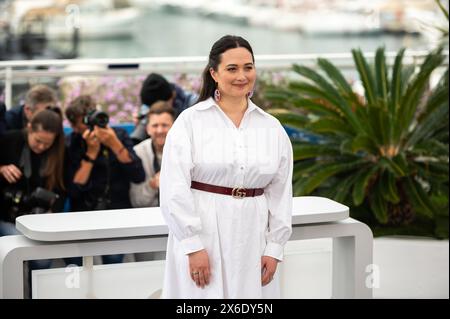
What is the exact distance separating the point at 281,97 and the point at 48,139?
2058 millimetres

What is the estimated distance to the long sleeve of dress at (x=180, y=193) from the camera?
3.51m

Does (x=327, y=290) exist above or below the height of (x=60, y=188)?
below

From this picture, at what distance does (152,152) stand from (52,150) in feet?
2.09

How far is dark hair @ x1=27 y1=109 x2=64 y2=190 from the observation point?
18.8ft

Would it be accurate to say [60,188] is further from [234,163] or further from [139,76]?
[234,163]

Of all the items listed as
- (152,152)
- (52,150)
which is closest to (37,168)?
(52,150)

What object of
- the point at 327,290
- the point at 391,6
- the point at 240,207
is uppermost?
the point at 391,6

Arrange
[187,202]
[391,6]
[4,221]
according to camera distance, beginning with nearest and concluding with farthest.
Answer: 1. [187,202]
2. [4,221]
3. [391,6]

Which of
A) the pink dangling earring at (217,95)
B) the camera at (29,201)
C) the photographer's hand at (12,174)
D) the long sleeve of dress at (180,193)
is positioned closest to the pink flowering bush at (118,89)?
the photographer's hand at (12,174)

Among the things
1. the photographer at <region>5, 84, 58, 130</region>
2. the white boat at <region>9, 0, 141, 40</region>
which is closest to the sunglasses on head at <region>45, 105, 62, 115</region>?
the photographer at <region>5, 84, 58, 130</region>

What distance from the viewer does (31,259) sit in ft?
12.8

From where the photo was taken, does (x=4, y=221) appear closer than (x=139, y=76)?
Yes

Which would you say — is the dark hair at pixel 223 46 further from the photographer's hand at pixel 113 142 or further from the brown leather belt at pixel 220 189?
the photographer's hand at pixel 113 142
